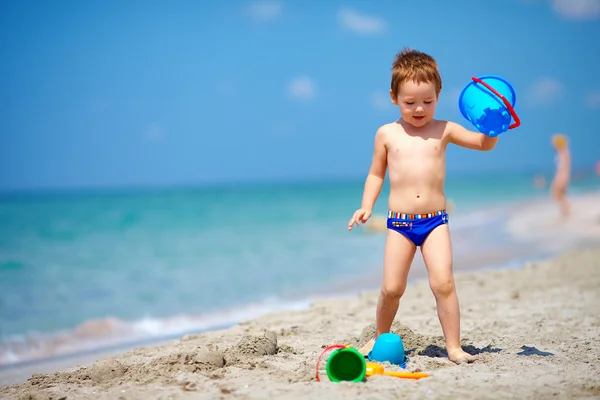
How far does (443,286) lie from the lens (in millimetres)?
3445

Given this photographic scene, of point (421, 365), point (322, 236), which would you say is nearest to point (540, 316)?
point (421, 365)

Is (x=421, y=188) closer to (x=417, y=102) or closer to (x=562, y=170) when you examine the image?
(x=417, y=102)

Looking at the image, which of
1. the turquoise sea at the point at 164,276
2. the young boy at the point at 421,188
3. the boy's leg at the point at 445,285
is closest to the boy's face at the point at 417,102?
the young boy at the point at 421,188

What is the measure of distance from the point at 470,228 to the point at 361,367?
40.3 ft

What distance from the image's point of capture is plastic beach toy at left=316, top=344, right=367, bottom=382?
10.1 feet

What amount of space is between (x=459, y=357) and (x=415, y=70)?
1.66 meters

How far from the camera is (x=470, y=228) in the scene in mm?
14734

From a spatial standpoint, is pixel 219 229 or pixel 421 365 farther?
pixel 219 229

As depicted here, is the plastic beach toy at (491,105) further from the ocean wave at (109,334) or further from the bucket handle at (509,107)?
the ocean wave at (109,334)

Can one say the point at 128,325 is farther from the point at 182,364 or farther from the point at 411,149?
the point at 411,149

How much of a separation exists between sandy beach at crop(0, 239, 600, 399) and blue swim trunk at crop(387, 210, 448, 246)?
2.38ft

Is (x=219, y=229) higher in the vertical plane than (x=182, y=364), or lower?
higher

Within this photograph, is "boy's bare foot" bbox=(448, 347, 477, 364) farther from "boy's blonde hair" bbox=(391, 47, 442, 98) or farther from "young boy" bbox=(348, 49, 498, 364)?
"boy's blonde hair" bbox=(391, 47, 442, 98)

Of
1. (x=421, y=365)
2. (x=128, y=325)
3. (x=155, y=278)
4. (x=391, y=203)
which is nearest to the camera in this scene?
(x=421, y=365)
